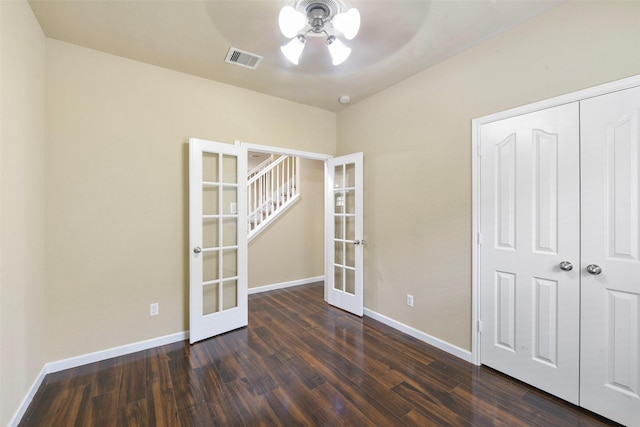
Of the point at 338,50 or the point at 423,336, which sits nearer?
the point at 338,50

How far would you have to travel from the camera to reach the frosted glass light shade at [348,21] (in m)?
1.66

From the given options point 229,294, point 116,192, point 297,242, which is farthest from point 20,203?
point 297,242

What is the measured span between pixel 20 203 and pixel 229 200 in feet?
5.37

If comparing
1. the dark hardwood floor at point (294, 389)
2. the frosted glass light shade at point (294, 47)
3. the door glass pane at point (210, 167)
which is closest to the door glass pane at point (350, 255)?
the dark hardwood floor at point (294, 389)

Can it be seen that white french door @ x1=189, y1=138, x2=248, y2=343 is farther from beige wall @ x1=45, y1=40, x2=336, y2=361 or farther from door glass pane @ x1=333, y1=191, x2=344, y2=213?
door glass pane @ x1=333, y1=191, x2=344, y2=213

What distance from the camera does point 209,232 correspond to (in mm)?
2994

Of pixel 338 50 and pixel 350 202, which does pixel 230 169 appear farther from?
pixel 338 50

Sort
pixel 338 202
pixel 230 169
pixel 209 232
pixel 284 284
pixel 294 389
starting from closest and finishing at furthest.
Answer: pixel 294 389, pixel 209 232, pixel 230 169, pixel 338 202, pixel 284 284

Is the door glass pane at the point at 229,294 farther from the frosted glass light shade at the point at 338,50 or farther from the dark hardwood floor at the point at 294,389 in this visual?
the frosted glass light shade at the point at 338,50

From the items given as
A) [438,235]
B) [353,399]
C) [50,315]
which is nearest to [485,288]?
[438,235]

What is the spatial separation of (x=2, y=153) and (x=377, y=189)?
10.5 ft

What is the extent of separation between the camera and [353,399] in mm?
1983

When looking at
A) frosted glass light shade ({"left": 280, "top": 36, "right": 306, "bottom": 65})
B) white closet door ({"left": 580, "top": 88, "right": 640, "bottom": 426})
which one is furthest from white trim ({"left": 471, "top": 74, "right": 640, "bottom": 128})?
frosted glass light shade ({"left": 280, "top": 36, "right": 306, "bottom": 65})

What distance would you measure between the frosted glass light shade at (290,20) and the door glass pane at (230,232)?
6.77 ft
